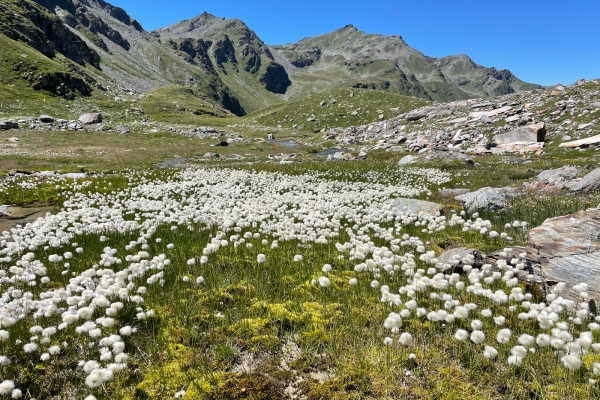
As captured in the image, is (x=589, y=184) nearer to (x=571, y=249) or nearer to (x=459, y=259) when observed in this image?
(x=571, y=249)

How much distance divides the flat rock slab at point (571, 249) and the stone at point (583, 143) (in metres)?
39.3

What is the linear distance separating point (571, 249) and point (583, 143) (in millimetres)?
41722

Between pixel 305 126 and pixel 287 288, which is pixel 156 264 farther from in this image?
pixel 305 126

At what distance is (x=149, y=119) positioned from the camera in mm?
112375

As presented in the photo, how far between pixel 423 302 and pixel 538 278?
2.62m

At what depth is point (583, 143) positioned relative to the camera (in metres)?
37.8

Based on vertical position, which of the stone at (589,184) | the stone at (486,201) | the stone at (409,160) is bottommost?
the stone at (486,201)

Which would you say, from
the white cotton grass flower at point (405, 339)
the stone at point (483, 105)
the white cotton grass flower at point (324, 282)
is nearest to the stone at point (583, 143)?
the stone at point (483, 105)

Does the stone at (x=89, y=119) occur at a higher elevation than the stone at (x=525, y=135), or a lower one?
lower

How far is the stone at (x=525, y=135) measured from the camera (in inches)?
1654

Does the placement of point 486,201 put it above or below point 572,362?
above

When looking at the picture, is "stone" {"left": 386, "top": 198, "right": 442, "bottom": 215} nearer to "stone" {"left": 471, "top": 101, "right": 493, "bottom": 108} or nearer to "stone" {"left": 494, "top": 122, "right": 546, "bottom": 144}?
"stone" {"left": 494, "top": 122, "right": 546, "bottom": 144}

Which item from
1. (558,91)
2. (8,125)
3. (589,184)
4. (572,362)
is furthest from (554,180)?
(8,125)

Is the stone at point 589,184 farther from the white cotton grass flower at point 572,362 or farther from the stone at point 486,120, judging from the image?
the stone at point 486,120
